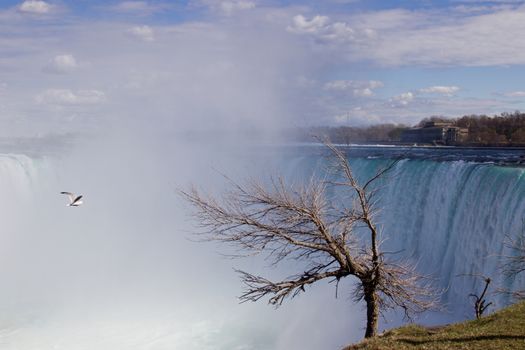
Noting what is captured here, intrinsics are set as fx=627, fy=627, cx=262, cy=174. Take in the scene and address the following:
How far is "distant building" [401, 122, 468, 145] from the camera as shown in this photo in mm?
49822

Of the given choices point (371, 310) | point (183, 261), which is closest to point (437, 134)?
point (183, 261)

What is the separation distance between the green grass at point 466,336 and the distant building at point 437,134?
40026mm

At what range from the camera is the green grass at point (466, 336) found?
786 centimetres

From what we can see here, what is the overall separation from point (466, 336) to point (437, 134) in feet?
150

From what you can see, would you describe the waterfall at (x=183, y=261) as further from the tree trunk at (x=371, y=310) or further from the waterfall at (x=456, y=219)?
the tree trunk at (x=371, y=310)

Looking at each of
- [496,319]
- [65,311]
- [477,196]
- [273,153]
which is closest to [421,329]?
[496,319]

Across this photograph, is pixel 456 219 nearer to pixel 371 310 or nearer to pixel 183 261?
pixel 371 310

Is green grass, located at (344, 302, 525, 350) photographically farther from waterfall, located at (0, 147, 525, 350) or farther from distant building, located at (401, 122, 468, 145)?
distant building, located at (401, 122, 468, 145)

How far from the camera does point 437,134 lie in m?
52.0

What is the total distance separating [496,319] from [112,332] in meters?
12.4

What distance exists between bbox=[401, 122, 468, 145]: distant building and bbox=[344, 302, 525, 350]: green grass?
40026 millimetres

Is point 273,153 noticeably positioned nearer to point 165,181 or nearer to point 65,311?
point 165,181

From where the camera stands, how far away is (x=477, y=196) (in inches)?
718

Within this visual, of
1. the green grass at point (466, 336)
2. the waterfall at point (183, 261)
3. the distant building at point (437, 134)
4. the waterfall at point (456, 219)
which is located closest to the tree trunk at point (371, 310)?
the green grass at point (466, 336)
